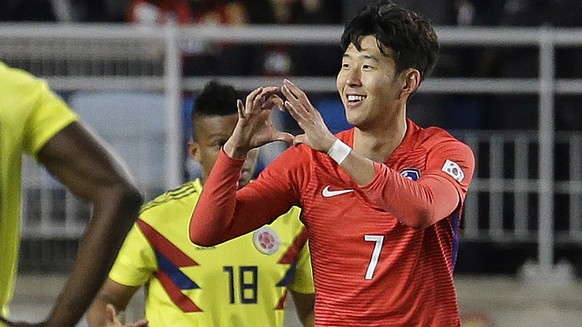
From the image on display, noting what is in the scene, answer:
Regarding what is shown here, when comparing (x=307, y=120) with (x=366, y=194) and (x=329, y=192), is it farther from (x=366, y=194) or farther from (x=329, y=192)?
(x=329, y=192)

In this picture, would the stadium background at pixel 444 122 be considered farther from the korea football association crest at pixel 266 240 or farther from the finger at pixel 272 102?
the finger at pixel 272 102

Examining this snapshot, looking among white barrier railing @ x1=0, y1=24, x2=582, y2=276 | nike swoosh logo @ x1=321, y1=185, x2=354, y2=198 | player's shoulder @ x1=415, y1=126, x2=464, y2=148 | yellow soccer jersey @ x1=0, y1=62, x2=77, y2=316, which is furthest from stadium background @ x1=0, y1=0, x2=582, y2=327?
yellow soccer jersey @ x1=0, y1=62, x2=77, y2=316

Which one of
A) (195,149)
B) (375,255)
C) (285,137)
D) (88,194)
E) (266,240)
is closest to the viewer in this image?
(88,194)

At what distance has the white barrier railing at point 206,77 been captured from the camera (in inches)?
341

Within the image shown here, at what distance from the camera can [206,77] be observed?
895 centimetres

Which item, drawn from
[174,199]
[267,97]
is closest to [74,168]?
[267,97]

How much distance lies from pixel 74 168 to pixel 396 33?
1554mm

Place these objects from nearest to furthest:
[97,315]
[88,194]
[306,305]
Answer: [88,194] → [97,315] → [306,305]

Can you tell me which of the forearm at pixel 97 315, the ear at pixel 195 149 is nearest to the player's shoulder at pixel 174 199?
the ear at pixel 195 149

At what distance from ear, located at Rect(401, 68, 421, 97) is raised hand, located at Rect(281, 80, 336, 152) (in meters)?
0.43

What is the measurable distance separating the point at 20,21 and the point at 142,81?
1.62m

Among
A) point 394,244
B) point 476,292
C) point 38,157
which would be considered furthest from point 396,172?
point 476,292

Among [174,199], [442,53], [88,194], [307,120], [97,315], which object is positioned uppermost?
[442,53]

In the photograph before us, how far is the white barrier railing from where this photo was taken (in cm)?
866
